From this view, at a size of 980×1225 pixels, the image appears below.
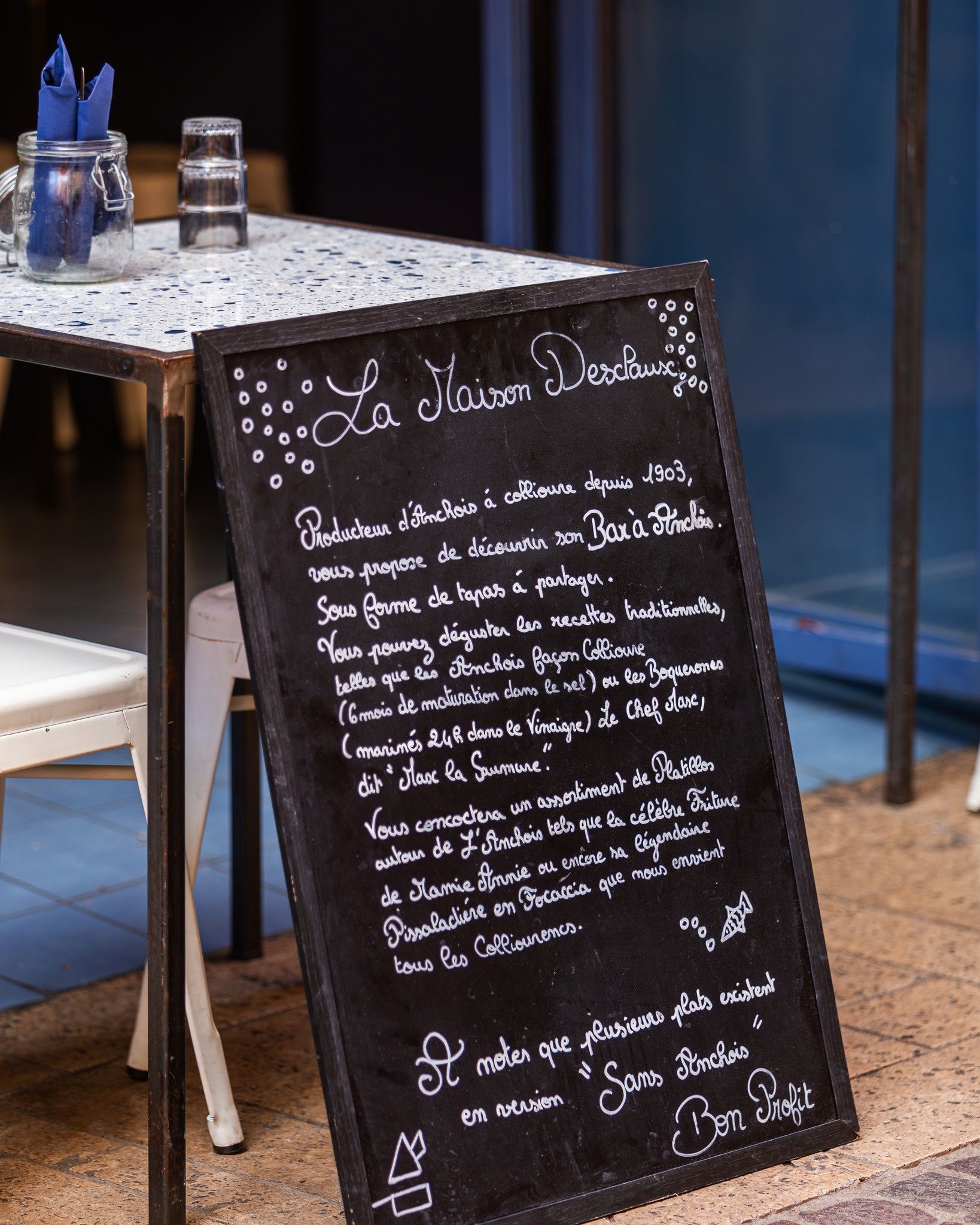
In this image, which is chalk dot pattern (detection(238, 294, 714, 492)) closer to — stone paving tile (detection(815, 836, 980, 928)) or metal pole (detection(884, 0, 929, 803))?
stone paving tile (detection(815, 836, 980, 928))

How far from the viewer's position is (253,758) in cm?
333

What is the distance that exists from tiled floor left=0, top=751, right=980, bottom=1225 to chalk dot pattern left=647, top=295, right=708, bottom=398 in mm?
1033

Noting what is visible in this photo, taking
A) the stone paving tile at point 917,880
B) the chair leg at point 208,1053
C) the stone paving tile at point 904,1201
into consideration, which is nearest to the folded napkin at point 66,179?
the chair leg at point 208,1053

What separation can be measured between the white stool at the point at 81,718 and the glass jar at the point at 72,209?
19.6 inches

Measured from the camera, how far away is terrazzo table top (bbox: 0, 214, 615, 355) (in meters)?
2.47

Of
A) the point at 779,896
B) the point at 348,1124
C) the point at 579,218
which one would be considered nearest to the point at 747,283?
the point at 579,218

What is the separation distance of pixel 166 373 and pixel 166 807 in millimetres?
519

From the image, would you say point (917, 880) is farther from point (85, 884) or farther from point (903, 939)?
point (85, 884)

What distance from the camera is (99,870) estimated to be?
3.88 meters

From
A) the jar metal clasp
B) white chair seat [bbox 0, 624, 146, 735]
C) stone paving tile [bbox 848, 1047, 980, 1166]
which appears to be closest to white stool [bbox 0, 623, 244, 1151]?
white chair seat [bbox 0, 624, 146, 735]

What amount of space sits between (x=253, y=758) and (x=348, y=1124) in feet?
3.52

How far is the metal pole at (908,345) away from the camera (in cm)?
394

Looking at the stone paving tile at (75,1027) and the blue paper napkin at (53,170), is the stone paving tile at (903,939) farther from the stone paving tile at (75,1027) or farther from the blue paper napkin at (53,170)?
the blue paper napkin at (53,170)

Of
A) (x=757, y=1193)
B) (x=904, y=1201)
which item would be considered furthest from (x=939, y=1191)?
A: (x=757, y=1193)
